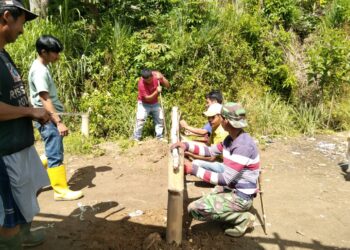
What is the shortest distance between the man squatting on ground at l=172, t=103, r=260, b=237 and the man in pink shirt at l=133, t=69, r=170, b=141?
318cm

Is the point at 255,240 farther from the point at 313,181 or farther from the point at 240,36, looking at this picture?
the point at 240,36

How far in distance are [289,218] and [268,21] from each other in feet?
20.1

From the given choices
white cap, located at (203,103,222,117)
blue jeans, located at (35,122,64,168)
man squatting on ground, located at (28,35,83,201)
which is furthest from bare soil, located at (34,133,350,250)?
white cap, located at (203,103,222,117)

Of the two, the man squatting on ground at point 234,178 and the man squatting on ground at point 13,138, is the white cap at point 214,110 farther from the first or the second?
the man squatting on ground at point 13,138

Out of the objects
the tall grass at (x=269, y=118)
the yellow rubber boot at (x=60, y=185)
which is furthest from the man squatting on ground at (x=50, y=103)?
the tall grass at (x=269, y=118)

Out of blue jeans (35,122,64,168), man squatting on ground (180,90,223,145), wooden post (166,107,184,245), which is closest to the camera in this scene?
wooden post (166,107,184,245)

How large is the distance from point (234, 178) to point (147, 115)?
142 inches

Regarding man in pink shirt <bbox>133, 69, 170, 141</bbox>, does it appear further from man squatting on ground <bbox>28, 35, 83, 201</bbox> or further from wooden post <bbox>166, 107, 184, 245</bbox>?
wooden post <bbox>166, 107, 184, 245</bbox>

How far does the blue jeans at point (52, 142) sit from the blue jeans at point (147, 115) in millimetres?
2709

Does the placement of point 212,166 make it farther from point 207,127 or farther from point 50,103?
point 50,103

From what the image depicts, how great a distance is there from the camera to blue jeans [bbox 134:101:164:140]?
6867 millimetres

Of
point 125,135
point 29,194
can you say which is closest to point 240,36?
point 125,135

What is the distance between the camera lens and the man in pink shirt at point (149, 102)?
6688 mm

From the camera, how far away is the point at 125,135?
24.1 ft
